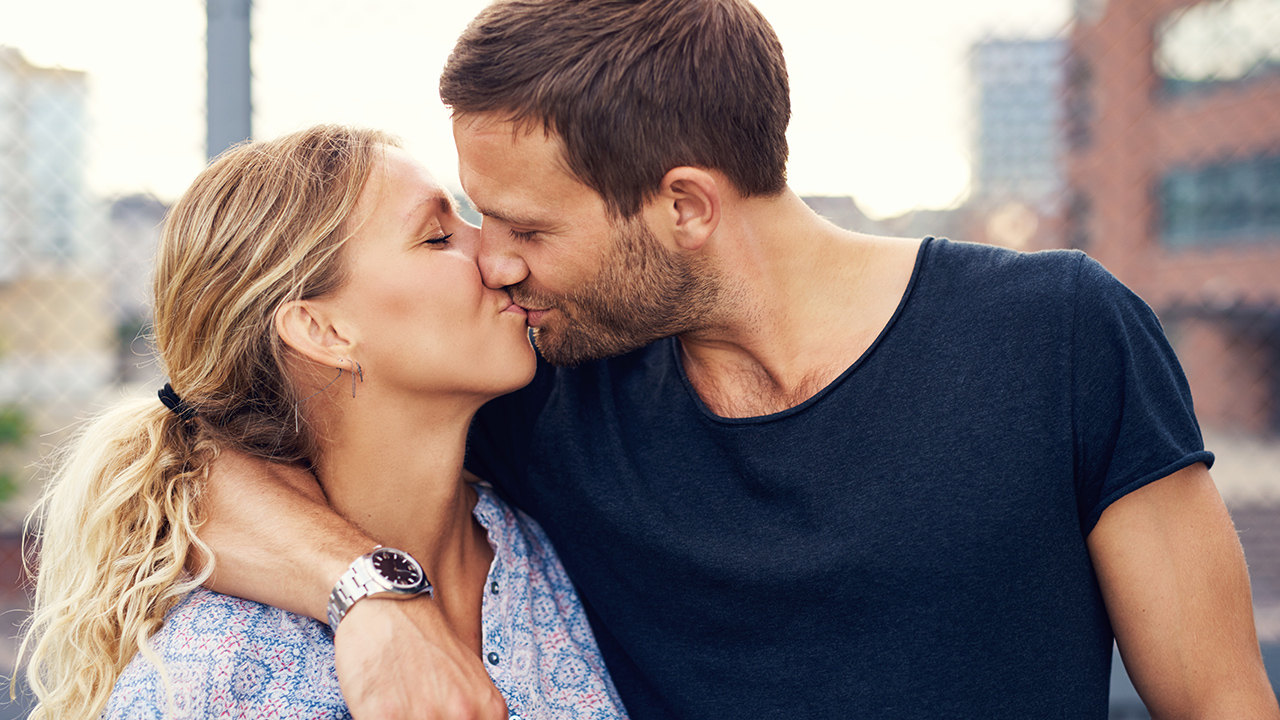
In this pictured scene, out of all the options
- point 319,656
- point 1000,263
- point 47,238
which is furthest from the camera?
point 47,238

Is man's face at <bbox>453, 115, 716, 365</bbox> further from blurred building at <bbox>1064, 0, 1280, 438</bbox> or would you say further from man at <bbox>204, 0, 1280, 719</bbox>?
blurred building at <bbox>1064, 0, 1280, 438</bbox>

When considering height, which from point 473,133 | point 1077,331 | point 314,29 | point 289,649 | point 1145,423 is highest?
point 314,29

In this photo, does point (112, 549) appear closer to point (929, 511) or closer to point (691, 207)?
point (691, 207)

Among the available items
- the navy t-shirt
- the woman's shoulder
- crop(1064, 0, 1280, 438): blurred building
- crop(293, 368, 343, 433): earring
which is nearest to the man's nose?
crop(293, 368, 343, 433): earring

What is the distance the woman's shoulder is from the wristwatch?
0.43 feet

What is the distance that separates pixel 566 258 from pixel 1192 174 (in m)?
8.73

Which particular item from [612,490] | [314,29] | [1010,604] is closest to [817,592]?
[1010,604]

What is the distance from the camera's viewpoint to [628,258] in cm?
151

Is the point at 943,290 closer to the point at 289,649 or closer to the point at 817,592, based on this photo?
the point at 817,592

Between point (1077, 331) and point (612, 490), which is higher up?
point (1077, 331)

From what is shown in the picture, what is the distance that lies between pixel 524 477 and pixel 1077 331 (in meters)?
0.99

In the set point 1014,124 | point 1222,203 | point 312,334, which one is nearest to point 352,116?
point 312,334

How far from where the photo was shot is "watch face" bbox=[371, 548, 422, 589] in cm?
120

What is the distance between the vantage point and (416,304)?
1.43 metres
